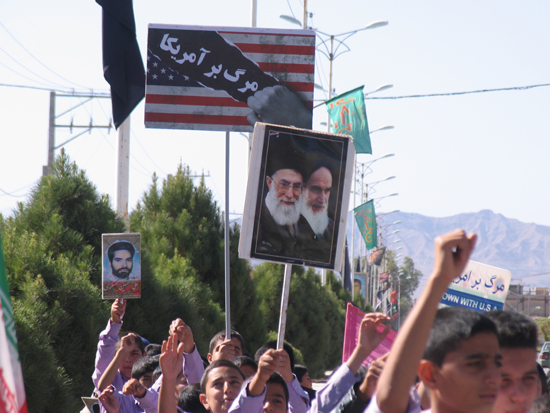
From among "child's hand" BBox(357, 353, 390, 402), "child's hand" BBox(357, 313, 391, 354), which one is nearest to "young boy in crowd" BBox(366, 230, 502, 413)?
"child's hand" BBox(357, 353, 390, 402)

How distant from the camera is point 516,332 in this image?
271cm

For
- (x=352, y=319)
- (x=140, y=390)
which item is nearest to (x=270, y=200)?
(x=352, y=319)

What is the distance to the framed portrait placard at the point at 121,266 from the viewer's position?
701 cm

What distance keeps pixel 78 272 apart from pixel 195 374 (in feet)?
9.04

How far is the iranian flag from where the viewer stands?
2346 mm

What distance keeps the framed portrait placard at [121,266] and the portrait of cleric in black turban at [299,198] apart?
2.11 meters

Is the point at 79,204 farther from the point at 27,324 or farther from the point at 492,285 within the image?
the point at 492,285

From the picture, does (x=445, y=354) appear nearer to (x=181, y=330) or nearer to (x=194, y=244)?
(x=181, y=330)

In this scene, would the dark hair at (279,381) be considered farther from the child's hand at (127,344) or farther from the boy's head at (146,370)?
the boy's head at (146,370)

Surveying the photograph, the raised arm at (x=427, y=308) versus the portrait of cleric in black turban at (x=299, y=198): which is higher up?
the portrait of cleric in black turban at (x=299, y=198)

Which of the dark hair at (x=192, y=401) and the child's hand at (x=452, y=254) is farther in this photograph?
the dark hair at (x=192, y=401)

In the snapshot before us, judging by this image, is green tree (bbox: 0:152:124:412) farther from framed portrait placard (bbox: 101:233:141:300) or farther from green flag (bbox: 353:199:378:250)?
green flag (bbox: 353:199:378:250)

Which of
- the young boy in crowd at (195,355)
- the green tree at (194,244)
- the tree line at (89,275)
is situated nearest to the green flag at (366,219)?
the tree line at (89,275)

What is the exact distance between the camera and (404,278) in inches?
5364
